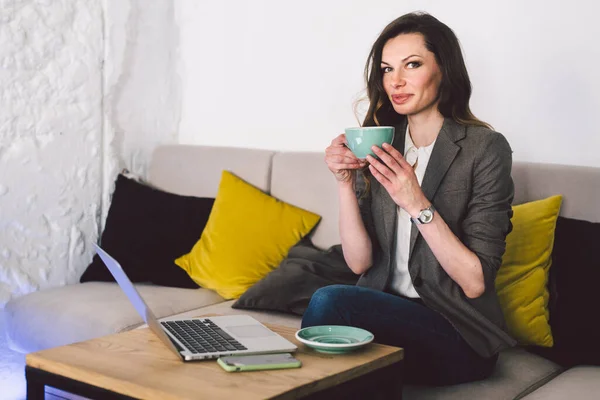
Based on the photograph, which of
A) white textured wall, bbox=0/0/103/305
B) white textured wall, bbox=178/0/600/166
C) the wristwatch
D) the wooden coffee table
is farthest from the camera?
white textured wall, bbox=0/0/103/305

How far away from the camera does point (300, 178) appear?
2.64m

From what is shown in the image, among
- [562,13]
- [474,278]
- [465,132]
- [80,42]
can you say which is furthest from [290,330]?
[80,42]

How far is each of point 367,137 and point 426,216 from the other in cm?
22

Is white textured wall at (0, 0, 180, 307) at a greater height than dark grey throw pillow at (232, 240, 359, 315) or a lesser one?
greater

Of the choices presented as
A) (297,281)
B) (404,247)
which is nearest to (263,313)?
(297,281)

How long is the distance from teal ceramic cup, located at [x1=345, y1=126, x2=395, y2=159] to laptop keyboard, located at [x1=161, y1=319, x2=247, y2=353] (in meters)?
0.47

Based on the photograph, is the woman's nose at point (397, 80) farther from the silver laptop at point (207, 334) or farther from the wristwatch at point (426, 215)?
the silver laptop at point (207, 334)

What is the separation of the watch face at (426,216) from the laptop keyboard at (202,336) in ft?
1.58

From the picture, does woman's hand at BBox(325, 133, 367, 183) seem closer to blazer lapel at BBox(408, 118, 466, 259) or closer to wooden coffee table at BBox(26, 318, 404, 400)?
blazer lapel at BBox(408, 118, 466, 259)

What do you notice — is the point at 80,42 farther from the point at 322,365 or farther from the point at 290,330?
the point at 322,365

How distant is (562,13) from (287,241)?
1134 mm

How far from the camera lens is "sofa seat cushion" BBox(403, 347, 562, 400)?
65.4 inches

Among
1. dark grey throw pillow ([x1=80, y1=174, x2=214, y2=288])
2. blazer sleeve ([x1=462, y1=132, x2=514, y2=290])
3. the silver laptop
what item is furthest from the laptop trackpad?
dark grey throw pillow ([x1=80, y1=174, x2=214, y2=288])

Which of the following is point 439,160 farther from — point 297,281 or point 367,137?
point 297,281
